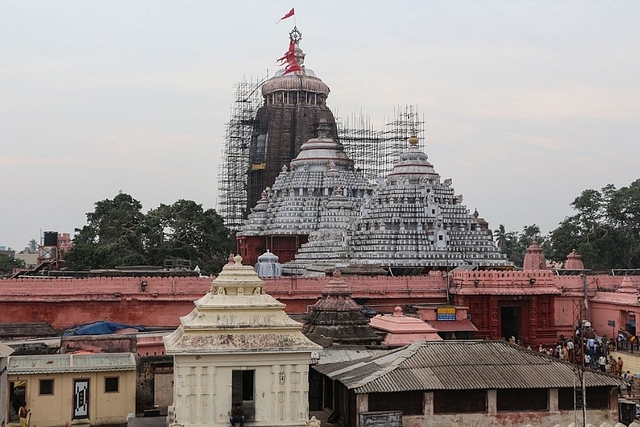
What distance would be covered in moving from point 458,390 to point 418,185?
3007 centimetres

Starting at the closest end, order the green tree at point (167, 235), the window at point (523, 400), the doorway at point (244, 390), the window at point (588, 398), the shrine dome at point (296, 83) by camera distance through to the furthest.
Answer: the doorway at point (244, 390)
the window at point (523, 400)
the window at point (588, 398)
the green tree at point (167, 235)
the shrine dome at point (296, 83)

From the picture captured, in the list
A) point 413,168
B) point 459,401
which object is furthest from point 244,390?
point 413,168

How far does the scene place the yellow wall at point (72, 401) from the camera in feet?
70.5

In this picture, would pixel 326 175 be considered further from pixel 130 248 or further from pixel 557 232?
pixel 557 232

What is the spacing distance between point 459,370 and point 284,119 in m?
53.9

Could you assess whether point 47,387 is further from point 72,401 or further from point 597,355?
point 597,355

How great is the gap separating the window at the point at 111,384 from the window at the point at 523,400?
1006cm

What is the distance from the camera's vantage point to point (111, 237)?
56.9 m

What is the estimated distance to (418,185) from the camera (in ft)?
161

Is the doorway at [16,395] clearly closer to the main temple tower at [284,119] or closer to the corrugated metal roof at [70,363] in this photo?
the corrugated metal roof at [70,363]

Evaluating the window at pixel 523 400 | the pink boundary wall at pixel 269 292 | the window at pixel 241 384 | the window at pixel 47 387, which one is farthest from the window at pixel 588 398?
the pink boundary wall at pixel 269 292

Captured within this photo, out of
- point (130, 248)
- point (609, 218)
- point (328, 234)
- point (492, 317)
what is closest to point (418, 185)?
point (328, 234)

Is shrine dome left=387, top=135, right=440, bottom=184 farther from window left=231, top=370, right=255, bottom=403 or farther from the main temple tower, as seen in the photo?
window left=231, top=370, right=255, bottom=403

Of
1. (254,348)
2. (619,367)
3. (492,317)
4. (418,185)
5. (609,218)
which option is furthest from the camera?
(609,218)
